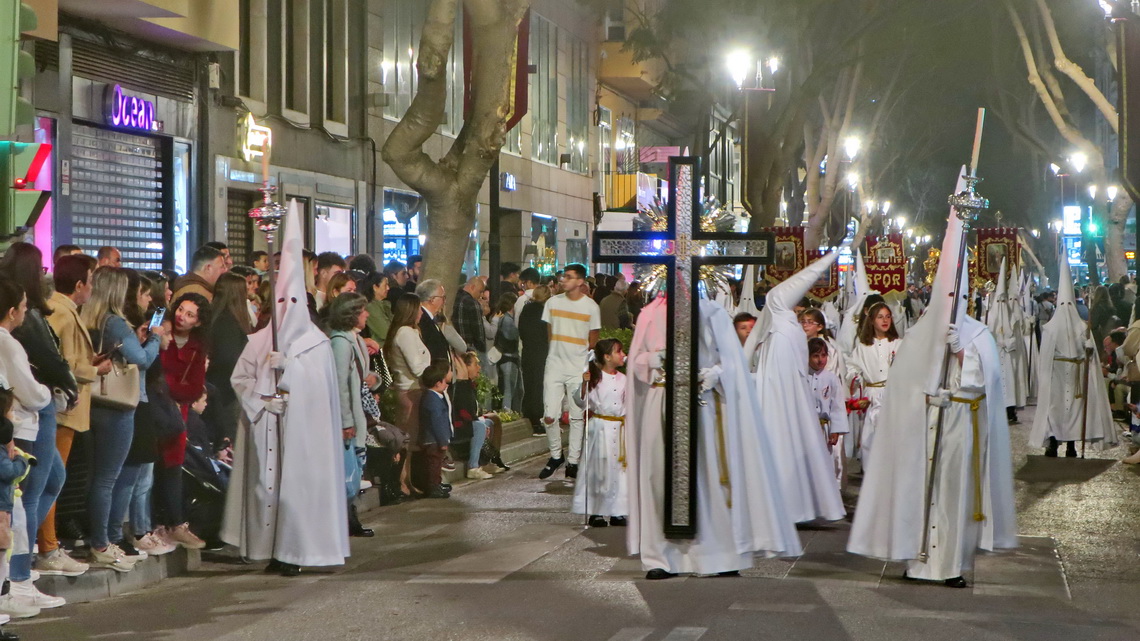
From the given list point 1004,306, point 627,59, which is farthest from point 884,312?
point 627,59

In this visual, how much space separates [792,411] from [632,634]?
15.0ft

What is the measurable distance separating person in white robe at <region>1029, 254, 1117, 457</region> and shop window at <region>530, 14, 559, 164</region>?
19609 millimetres

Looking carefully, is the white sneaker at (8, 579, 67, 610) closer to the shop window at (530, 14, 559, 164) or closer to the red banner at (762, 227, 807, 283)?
the red banner at (762, 227, 807, 283)

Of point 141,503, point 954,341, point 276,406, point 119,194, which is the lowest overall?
point 141,503

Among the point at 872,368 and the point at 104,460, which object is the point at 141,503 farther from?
the point at 872,368

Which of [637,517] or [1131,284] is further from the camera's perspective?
[1131,284]

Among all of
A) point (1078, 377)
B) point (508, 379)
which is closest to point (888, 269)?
point (1078, 377)

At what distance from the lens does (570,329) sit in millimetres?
15250

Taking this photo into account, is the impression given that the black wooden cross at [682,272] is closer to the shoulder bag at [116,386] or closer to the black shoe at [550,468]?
the shoulder bag at [116,386]

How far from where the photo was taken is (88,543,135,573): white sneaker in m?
9.05

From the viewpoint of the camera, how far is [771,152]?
29.2 meters

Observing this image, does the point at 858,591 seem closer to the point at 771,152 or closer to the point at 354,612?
the point at 354,612

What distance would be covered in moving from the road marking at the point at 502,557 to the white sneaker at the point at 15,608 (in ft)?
7.26

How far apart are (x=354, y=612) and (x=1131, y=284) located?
22156mm
